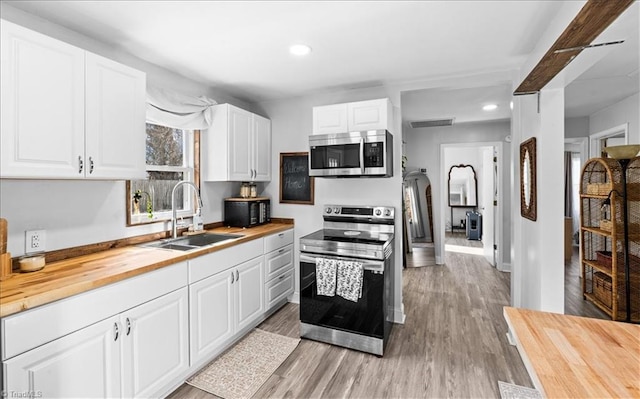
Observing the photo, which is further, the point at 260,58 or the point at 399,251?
the point at 399,251

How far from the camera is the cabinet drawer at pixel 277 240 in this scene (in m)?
3.10

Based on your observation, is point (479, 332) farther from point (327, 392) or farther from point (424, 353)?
point (327, 392)

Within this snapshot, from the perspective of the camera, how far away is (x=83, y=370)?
1.52 m

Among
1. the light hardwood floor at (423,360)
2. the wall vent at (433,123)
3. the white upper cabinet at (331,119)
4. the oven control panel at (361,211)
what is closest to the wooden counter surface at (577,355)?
the light hardwood floor at (423,360)

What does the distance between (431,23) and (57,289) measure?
2530mm

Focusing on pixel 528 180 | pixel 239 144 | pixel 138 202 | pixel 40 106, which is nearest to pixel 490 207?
pixel 528 180

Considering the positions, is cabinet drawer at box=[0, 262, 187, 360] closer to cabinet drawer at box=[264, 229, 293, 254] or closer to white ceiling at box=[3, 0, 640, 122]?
cabinet drawer at box=[264, 229, 293, 254]

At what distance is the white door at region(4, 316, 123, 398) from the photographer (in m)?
1.30

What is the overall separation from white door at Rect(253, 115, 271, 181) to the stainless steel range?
3.64ft

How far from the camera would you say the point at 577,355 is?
1.00 meters

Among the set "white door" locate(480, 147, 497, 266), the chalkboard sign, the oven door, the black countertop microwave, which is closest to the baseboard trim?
"white door" locate(480, 147, 497, 266)

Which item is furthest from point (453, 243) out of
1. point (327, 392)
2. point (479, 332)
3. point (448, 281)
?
point (327, 392)

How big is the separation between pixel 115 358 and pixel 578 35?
282 centimetres

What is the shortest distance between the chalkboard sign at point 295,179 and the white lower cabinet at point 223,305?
3.03 ft
